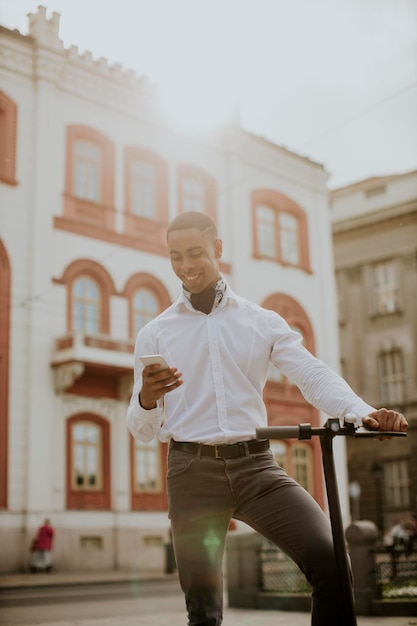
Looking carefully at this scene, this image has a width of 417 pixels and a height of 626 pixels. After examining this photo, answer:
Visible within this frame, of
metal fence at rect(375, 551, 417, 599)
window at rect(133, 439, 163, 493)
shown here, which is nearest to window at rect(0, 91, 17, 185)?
window at rect(133, 439, 163, 493)

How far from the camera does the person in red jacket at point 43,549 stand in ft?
51.5

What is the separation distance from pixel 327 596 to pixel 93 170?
17401 mm

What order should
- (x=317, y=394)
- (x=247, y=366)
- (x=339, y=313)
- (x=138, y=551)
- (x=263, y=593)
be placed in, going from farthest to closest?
1. (x=339, y=313)
2. (x=138, y=551)
3. (x=263, y=593)
4. (x=247, y=366)
5. (x=317, y=394)

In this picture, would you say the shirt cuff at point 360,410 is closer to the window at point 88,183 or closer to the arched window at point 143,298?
the window at point 88,183

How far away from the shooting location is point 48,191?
59.1 feet

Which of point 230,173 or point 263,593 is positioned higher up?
point 230,173

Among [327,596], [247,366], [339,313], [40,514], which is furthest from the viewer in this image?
[339,313]

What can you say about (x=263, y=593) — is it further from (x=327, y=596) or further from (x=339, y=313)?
(x=339, y=313)

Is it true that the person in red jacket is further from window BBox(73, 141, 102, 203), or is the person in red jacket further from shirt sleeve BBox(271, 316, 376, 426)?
shirt sleeve BBox(271, 316, 376, 426)

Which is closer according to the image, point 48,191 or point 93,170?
point 48,191

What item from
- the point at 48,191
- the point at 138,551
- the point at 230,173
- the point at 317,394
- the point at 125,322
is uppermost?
the point at 230,173

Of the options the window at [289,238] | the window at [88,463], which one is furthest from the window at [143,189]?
the window at [88,463]

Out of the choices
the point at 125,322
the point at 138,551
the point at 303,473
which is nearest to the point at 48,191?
the point at 125,322

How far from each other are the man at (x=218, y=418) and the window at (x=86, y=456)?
1501 centimetres
